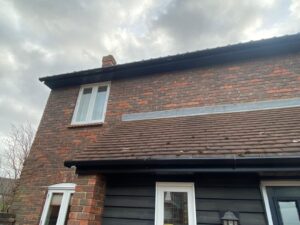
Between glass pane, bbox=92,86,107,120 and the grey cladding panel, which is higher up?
glass pane, bbox=92,86,107,120

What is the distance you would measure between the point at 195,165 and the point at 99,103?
15.4 ft

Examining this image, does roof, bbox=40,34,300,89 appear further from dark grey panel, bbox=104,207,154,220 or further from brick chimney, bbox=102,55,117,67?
dark grey panel, bbox=104,207,154,220

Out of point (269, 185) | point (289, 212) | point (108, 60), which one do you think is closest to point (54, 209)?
point (269, 185)

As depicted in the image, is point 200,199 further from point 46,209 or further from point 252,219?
point 46,209

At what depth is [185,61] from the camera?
625 cm

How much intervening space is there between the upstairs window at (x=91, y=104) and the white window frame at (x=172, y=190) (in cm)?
345

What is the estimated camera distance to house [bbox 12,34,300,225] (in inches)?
122

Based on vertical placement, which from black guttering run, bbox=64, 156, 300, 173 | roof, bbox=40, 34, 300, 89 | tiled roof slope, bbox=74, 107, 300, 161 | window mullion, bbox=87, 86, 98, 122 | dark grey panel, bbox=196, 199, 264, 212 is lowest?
dark grey panel, bbox=196, 199, 264, 212

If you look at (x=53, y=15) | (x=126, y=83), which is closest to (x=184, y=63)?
(x=126, y=83)

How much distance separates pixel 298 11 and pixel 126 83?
6582 millimetres

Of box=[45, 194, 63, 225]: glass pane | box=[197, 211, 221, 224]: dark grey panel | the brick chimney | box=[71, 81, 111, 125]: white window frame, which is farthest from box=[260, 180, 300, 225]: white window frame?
the brick chimney

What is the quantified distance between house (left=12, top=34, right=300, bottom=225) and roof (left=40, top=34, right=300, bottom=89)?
0.11ft

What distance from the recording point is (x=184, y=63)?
6.31m

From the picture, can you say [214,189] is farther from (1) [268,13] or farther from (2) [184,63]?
(1) [268,13]
